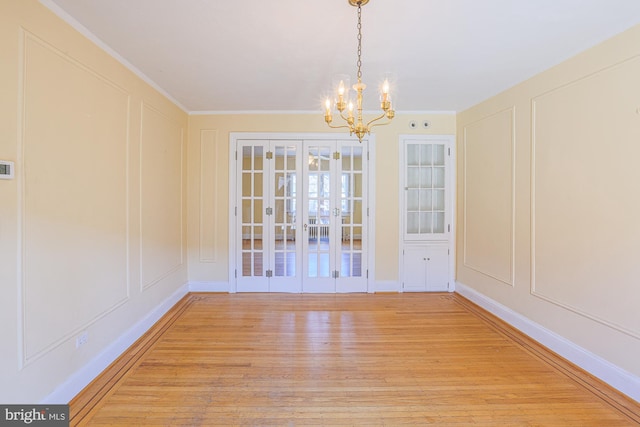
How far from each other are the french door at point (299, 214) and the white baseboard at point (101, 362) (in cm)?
129

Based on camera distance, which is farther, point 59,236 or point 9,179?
point 59,236

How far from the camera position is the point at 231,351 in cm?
271

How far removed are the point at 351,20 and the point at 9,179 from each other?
230 cm

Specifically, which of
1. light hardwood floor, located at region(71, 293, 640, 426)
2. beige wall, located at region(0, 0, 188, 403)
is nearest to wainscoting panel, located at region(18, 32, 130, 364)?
beige wall, located at region(0, 0, 188, 403)

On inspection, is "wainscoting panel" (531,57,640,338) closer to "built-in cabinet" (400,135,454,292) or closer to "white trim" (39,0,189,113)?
"built-in cabinet" (400,135,454,292)

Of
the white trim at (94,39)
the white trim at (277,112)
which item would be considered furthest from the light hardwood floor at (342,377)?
the white trim at (277,112)

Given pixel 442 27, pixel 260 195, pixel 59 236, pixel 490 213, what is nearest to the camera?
pixel 59 236

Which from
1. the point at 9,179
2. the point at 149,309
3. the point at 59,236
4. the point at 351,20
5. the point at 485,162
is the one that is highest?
the point at 351,20

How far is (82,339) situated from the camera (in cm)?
218

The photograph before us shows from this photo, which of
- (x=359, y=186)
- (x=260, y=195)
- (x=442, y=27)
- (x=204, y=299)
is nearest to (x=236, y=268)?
(x=204, y=299)

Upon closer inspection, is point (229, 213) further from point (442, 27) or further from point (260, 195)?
point (442, 27)

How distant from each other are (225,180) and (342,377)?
305 centimetres

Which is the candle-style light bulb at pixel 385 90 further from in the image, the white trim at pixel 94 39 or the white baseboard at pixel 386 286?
the white baseboard at pixel 386 286

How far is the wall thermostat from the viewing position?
157 cm
